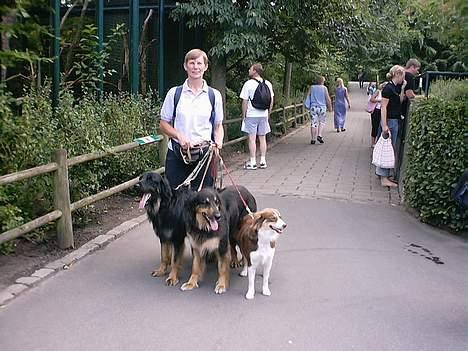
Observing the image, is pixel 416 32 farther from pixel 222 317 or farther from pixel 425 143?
pixel 222 317

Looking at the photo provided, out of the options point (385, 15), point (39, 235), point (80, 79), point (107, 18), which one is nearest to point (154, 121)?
point (80, 79)

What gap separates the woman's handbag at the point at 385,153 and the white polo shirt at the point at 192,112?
4880 millimetres

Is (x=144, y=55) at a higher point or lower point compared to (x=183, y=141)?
higher

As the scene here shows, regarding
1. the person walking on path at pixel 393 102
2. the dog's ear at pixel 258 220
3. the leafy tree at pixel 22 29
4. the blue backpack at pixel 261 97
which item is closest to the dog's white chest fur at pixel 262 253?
the dog's ear at pixel 258 220

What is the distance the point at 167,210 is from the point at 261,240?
0.89 metres

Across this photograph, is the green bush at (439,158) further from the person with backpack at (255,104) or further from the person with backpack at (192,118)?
the person with backpack at (255,104)

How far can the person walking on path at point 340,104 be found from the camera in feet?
66.6

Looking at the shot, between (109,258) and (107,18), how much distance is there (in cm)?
718

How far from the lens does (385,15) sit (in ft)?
51.4

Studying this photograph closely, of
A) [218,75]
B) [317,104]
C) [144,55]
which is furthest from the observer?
[317,104]

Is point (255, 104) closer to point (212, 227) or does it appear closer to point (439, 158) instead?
point (439, 158)

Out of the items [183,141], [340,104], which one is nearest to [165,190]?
[183,141]

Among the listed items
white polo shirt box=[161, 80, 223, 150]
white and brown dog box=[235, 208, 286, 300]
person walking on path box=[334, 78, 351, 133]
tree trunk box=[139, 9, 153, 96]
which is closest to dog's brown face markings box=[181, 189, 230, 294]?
white and brown dog box=[235, 208, 286, 300]

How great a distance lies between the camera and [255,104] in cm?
1134
